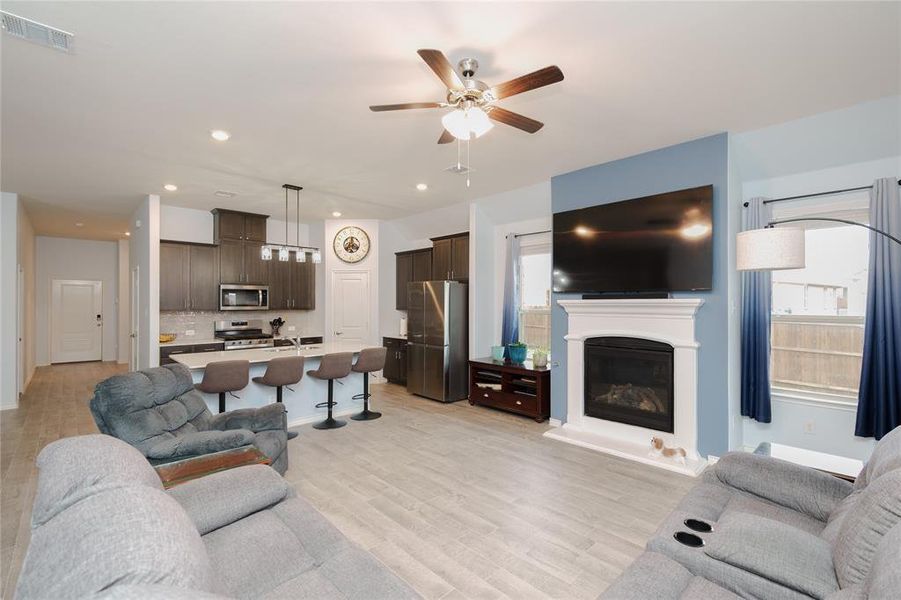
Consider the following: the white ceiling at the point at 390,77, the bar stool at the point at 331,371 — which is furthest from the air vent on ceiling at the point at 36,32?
the bar stool at the point at 331,371

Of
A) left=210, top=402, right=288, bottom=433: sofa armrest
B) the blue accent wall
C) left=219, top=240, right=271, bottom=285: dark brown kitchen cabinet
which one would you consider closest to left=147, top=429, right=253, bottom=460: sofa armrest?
left=210, top=402, right=288, bottom=433: sofa armrest

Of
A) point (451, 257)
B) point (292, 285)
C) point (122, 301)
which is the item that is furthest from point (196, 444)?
point (122, 301)

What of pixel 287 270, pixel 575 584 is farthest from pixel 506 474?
pixel 287 270

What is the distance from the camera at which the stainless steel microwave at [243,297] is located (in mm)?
6703

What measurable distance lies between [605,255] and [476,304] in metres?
2.15

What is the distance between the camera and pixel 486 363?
568 cm

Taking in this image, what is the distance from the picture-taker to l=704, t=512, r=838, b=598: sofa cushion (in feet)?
4.48

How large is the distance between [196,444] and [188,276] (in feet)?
15.3

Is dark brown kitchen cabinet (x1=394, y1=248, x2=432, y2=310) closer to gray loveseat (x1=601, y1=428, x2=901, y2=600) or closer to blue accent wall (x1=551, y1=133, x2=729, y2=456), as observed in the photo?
blue accent wall (x1=551, y1=133, x2=729, y2=456)

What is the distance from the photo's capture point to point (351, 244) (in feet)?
24.6

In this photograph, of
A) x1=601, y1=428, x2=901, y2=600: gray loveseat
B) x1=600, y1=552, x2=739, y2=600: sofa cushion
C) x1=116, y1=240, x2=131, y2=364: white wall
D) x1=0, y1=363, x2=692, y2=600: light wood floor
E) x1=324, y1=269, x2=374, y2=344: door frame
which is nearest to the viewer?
x1=601, y1=428, x2=901, y2=600: gray loveseat

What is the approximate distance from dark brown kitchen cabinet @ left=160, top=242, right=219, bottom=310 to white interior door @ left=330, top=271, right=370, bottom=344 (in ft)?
6.10

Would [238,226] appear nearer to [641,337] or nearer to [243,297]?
[243,297]

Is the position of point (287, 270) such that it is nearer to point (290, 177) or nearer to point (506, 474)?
point (290, 177)
